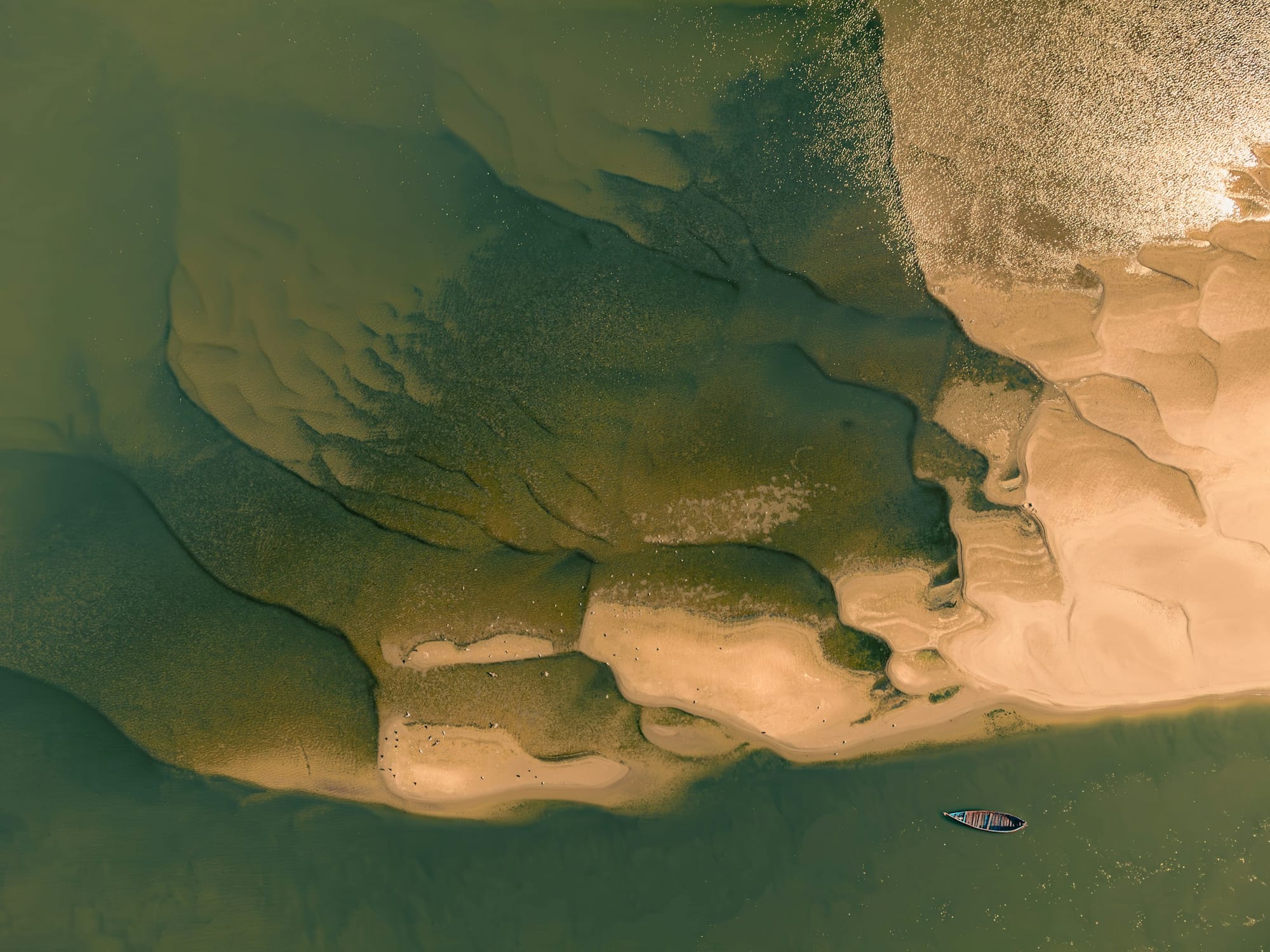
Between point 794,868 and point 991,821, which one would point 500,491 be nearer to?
point 794,868

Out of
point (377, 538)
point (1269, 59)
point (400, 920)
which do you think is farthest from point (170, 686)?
point (1269, 59)

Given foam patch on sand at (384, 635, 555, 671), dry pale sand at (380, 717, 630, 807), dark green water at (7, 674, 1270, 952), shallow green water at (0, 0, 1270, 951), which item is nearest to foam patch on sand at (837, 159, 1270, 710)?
shallow green water at (0, 0, 1270, 951)

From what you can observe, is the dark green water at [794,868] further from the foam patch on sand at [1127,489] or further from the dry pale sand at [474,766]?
the foam patch on sand at [1127,489]

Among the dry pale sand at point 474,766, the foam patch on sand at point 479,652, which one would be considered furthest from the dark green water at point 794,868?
the foam patch on sand at point 479,652

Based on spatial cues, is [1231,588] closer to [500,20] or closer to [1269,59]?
[1269,59]

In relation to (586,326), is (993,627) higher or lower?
lower

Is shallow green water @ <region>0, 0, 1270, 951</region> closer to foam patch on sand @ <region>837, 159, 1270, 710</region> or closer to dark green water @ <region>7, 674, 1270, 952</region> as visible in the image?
dark green water @ <region>7, 674, 1270, 952</region>
